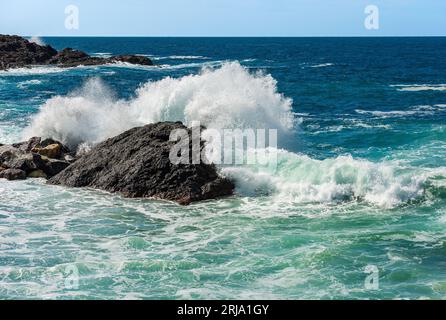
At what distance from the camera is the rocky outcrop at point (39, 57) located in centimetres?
5735

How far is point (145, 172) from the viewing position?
14.5 m

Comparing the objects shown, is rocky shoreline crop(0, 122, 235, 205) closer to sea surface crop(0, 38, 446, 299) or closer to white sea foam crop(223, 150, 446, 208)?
sea surface crop(0, 38, 446, 299)

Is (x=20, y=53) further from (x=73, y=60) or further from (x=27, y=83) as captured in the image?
(x=27, y=83)

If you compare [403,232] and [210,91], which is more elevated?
[210,91]

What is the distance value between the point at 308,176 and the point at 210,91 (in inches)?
215

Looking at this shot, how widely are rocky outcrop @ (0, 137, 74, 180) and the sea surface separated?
57 cm

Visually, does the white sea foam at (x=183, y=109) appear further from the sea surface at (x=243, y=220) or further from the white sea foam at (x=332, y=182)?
the white sea foam at (x=332, y=182)

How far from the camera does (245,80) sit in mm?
20047

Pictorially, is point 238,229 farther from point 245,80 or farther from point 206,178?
point 245,80

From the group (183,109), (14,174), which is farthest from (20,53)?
(14,174)

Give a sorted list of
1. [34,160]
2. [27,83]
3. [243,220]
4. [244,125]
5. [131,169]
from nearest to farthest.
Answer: [243,220], [131,169], [34,160], [244,125], [27,83]

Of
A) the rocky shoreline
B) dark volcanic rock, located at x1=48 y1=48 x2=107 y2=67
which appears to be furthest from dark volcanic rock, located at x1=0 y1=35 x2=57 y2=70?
the rocky shoreline

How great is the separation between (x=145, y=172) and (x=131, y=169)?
41cm
